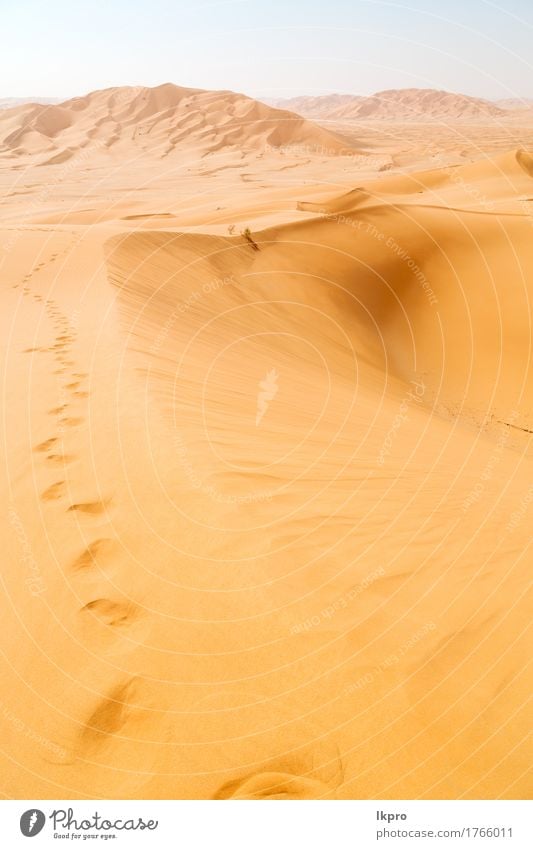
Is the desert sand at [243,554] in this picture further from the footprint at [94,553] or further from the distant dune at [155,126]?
the distant dune at [155,126]

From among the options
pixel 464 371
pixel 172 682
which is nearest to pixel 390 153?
pixel 464 371

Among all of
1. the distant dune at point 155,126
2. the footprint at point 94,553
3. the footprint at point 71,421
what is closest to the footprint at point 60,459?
the footprint at point 71,421

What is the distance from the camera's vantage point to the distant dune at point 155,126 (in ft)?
150

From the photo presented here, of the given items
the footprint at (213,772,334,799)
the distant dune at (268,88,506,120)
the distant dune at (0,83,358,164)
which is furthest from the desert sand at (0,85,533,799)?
the distant dune at (268,88,506,120)

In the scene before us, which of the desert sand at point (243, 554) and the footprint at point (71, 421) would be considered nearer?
the desert sand at point (243, 554)

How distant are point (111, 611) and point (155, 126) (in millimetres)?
56952

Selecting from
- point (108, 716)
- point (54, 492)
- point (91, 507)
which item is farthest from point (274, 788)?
point (54, 492)

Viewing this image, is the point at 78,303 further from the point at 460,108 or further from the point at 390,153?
the point at 460,108

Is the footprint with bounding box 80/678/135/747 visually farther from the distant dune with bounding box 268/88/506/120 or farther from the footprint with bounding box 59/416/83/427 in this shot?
the distant dune with bounding box 268/88/506/120

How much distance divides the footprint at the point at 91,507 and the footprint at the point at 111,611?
0.79 metres

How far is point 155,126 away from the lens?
51.0 metres

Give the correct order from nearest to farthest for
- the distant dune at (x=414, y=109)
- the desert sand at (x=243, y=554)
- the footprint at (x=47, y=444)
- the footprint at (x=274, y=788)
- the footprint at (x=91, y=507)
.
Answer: the footprint at (x=274, y=788) → the desert sand at (x=243, y=554) → the footprint at (x=91, y=507) → the footprint at (x=47, y=444) → the distant dune at (x=414, y=109)

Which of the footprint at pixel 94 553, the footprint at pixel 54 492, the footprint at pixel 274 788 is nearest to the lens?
the footprint at pixel 274 788

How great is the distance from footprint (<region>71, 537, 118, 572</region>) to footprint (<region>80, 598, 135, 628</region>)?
0.99 ft
